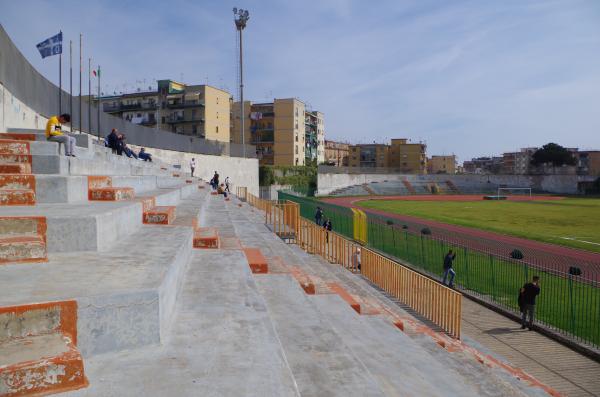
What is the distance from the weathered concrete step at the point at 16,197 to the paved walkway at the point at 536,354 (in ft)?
28.9

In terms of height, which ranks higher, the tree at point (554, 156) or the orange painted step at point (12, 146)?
the tree at point (554, 156)

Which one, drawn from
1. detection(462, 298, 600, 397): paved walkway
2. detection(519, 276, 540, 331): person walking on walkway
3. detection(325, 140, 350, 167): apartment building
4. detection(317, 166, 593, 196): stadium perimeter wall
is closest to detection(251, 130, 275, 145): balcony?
detection(317, 166, 593, 196): stadium perimeter wall

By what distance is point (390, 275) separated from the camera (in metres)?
12.2

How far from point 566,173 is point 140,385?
331ft

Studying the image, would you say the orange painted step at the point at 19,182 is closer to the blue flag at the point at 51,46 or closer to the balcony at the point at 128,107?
the blue flag at the point at 51,46

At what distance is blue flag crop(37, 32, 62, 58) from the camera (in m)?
16.2

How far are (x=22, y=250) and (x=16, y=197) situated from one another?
188 centimetres

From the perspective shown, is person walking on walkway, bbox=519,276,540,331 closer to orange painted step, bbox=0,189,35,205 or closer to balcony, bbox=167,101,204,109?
orange painted step, bbox=0,189,35,205

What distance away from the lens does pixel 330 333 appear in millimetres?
3584

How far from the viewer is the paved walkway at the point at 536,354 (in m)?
8.18

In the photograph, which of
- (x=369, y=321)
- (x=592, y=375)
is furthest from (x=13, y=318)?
(x=592, y=375)

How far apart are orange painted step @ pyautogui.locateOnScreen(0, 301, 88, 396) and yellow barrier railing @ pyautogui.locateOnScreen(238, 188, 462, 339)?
7.94 metres

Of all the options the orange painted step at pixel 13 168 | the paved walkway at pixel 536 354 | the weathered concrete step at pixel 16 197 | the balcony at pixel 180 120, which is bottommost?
the paved walkway at pixel 536 354

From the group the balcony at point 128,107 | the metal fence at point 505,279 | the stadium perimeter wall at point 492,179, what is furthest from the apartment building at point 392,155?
the metal fence at point 505,279
